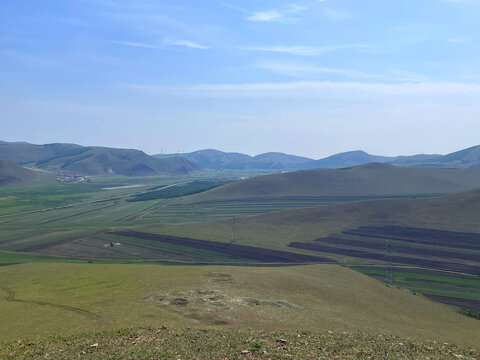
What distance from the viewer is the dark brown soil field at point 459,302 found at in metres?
74.7

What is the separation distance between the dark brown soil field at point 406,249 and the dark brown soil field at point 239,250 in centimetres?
2278

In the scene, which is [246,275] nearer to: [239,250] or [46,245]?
[239,250]

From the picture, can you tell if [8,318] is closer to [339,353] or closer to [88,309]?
[88,309]

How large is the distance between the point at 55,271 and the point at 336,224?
11672 cm

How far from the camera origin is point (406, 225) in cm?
15775

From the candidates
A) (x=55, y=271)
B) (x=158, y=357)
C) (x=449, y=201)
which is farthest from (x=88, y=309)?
A: (x=449, y=201)

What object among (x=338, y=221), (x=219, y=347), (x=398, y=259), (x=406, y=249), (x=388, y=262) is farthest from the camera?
(x=338, y=221)

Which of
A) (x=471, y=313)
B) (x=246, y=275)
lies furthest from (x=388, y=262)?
(x=246, y=275)

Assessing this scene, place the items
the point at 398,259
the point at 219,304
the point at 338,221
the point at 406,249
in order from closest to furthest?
the point at 219,304 < the point at 398,259 < the point at 406,249 < the point at 338,221

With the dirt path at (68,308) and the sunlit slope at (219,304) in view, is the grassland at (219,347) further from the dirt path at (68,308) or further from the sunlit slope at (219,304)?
the dirt path at (68,308)

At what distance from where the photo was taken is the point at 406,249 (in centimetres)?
12588

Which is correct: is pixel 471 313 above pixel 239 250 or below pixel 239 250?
above

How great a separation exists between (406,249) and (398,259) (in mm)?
13143

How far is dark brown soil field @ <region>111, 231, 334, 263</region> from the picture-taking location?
384 ft
